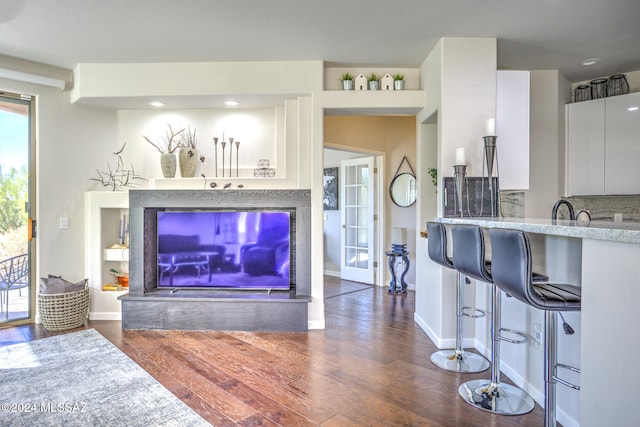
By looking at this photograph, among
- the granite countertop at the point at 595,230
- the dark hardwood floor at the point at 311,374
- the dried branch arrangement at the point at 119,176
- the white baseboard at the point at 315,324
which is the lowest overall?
the dark hardwood floor at the point at 311,374

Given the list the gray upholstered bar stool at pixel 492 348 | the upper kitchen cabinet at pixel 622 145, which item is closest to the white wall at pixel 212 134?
the gray upholstered bar stool at pixel 492 348

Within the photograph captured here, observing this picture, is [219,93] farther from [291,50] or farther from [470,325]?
[470,325]

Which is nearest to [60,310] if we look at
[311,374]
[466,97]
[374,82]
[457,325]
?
[311,374]

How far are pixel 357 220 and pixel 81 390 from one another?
438 cm

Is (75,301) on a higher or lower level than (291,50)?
lower

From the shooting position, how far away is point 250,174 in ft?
13.5

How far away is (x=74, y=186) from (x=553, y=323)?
4.43 m

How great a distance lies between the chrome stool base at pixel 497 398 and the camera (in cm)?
219

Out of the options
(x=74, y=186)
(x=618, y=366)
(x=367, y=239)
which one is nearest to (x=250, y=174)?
(x=74, y=186)

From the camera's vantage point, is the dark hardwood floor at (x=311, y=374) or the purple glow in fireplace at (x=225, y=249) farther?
the purple glow in fireplace at (x=225, y=249)

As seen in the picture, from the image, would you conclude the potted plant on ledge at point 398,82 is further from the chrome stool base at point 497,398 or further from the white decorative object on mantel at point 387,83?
the chrome stool base at point 497,398

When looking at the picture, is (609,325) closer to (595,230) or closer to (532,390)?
(595,230)

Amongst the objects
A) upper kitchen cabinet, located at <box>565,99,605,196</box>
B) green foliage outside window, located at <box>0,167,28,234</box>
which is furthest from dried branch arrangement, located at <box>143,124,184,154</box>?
upper kitchen cabinet, located at <box>565,99,605,196</box>

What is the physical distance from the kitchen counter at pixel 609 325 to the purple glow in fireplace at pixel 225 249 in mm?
2802
